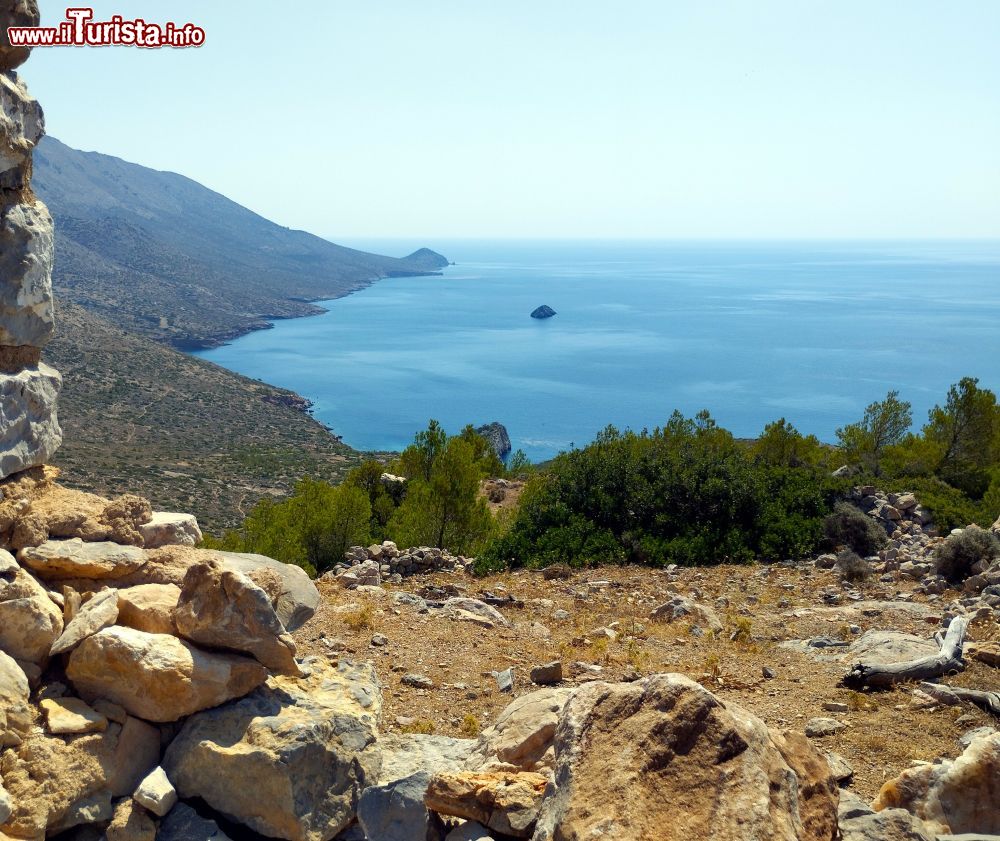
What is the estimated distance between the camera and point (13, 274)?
7.61m

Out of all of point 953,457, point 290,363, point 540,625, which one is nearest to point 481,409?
point 290,363

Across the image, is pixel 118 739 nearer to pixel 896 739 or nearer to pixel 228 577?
pixel 228 577

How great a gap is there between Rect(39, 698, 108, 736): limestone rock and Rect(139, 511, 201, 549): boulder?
2.05 m

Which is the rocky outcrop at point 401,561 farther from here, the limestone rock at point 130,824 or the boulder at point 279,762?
the limestone rock at point 130,824

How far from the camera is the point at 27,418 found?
7.89 m

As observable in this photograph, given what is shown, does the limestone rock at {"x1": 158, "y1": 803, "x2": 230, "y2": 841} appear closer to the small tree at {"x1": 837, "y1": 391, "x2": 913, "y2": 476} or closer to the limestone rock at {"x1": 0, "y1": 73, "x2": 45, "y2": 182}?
the limestone rock at {"x1": 0, "y1": 73, "x2": 45, "y2": 182}

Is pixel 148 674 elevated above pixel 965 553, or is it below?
above

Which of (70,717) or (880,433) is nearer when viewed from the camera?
(70,717)

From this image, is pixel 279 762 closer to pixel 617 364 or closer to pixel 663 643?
pixel 663 643

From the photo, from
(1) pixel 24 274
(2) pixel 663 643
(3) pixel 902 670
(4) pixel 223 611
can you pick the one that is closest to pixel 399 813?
(4) pixel 223 611

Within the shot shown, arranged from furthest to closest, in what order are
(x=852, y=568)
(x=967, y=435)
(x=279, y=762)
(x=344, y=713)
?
(x=967, y=435) < (x=852, y=568) < (x=344, y=713) < (x=279, y=762)

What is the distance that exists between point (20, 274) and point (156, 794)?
15.9ft

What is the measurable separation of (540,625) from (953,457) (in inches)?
716

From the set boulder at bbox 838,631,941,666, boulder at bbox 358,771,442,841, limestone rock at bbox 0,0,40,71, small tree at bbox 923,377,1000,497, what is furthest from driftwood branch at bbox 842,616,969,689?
small tree at bbox 923,377,1000,497
